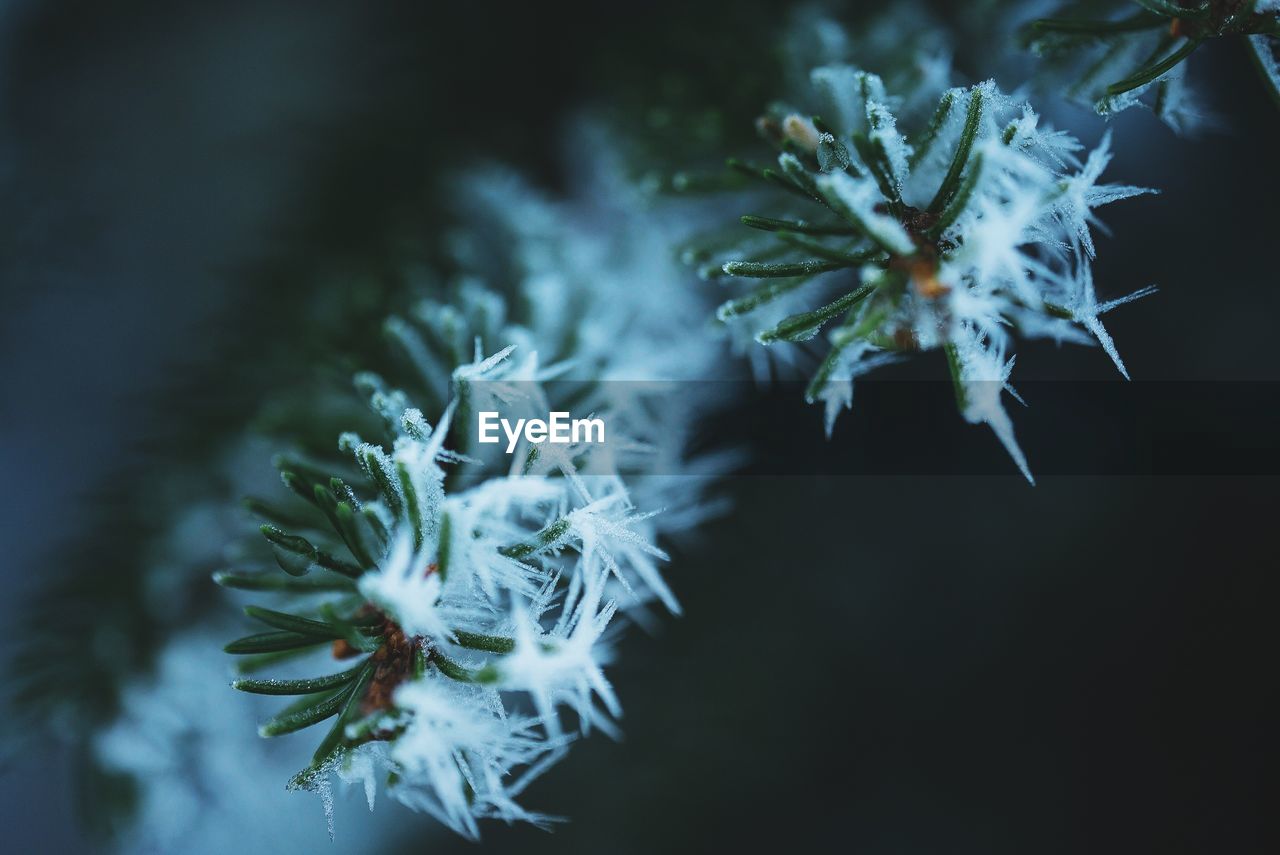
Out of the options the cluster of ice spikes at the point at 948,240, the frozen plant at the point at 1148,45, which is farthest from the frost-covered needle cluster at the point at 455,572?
the frozen plant at the point at 1148,45

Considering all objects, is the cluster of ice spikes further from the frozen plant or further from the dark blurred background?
the dark blurred background

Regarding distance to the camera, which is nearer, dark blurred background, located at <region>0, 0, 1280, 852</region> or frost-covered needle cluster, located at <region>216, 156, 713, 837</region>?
frost-covered needle cluster, located at <region>216, 156, 713, 837</region>

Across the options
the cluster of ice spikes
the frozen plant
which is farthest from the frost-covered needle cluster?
the frozen plant

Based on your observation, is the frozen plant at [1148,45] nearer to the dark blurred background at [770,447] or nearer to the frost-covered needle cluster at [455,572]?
the dark blurred background at [770,447]

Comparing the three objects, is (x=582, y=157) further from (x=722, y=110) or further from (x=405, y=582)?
(x=405, y=582)

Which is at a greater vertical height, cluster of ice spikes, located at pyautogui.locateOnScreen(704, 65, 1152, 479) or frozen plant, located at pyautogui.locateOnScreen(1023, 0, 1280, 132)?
Answer: frozen plant, located at pyautogui.locateOnScreen(1023, 0, 1280, 132)
